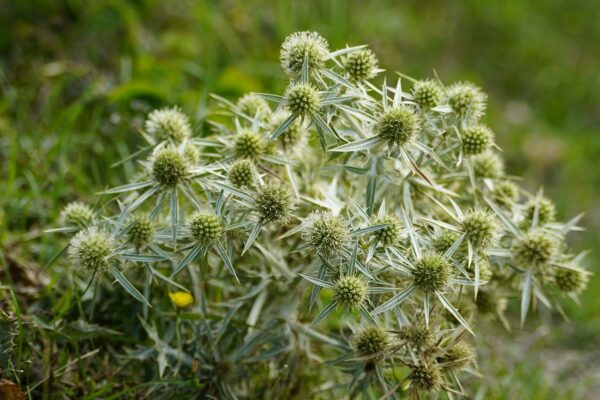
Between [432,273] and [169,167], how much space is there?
100 centimetres

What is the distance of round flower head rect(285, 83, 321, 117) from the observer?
89.7 inches

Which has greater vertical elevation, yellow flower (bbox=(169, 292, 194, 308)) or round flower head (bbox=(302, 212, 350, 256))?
round flower head (bbox=(302, 212, 350, 256))

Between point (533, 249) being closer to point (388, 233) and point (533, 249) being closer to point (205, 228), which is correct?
point (388, 233)

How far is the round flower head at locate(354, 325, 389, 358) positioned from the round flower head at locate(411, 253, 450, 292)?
0.79 ft

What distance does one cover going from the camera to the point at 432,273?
2.16m

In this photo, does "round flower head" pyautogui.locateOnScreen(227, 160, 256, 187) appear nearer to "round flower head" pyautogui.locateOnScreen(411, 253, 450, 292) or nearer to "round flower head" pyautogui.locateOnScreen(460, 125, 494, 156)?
"round flower head" pyautogui.locateOnScreen(411, 253, 450, 292)

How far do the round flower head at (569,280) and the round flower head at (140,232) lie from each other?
165 cm

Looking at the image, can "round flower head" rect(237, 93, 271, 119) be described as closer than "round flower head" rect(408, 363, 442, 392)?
No

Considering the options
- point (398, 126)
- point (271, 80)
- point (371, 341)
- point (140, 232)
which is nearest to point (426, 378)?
point (371, 341)

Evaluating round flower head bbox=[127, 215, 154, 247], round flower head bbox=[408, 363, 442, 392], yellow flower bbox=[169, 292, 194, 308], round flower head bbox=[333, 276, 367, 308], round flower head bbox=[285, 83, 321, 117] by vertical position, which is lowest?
round flower head bbox=[408, 363, 442, 392]

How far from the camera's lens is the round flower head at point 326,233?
7.10 ft

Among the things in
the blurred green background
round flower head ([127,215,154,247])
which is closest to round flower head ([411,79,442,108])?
round flower head ([127,215,154,247])

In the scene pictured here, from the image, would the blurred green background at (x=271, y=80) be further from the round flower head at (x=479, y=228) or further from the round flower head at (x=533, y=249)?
the round flower head at (x=479, y=228)

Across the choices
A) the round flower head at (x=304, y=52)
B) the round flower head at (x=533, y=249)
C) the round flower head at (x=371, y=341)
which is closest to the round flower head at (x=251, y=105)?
the round flower head at (x=304, y=52)
